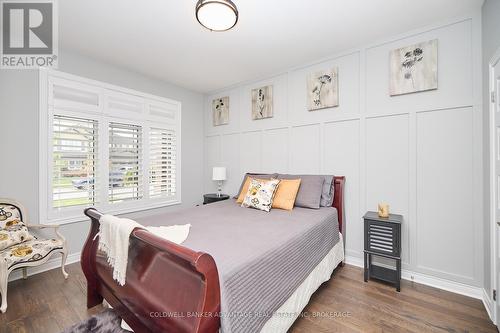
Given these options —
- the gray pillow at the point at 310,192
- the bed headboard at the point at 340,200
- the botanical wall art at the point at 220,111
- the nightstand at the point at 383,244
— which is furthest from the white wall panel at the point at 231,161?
the nightstand at the point at 383,244

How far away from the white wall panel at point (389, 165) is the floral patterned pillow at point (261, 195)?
117cm

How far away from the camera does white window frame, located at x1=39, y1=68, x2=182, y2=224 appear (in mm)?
2709

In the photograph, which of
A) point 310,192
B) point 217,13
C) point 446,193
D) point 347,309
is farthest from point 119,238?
point 446,193

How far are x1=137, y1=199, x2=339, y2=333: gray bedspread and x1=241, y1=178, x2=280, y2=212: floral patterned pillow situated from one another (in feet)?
0.37

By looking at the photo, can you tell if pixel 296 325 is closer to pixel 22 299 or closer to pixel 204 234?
pixel 204 234

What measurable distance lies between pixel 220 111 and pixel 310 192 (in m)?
2.46

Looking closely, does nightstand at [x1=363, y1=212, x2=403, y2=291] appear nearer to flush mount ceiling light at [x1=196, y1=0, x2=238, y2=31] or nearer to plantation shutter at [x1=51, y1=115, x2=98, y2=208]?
flush mount ceiling light at [x1=196, y1=0, x2=238, y2=31]

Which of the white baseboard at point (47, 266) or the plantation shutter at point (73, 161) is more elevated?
the plantation shutter at point (73, 161)

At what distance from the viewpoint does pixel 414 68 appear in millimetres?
2443

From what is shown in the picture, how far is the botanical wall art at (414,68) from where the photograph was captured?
235 centimetres

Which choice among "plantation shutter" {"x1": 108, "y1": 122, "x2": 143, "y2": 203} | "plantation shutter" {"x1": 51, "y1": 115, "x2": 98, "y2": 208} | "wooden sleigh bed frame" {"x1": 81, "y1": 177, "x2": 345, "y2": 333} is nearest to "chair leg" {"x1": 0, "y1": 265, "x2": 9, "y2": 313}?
"wooden sleigh bed frame" {"x1": 81, "y1": 177, "x2": 345, "y2": 333}

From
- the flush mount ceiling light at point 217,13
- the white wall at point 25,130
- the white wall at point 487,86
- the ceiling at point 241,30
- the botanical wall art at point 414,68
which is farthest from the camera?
the white wall at point 25,130

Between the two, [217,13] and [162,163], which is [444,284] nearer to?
[217,13]

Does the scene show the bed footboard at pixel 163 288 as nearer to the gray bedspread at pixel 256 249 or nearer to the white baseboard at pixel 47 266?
the gray bedspread at pixel 256 249
